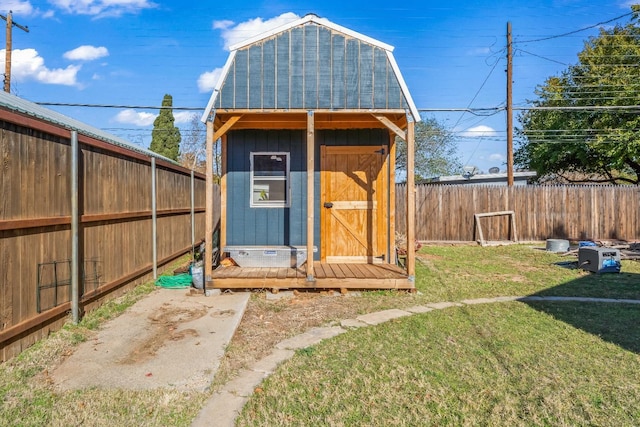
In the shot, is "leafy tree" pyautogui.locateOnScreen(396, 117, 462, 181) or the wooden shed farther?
"leafy tree" pyautogui.locateOnScreen(396, 117, 462, 181)

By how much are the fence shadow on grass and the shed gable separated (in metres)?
3.24

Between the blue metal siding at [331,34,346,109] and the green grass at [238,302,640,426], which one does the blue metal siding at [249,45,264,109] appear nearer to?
the blue metal siding at [331,34,346,109]

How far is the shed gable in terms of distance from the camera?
5.60 meters

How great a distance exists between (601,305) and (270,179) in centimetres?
503

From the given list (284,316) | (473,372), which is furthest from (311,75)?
(473,372)

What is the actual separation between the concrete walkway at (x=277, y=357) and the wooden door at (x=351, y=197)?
217cm

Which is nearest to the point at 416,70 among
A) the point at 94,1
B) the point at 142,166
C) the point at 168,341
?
the point at 94,1

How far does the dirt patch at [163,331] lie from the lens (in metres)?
3.32

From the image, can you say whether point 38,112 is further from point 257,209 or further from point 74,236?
point 257,209

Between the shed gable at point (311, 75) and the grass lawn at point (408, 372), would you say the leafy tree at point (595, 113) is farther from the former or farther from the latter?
the grass lawn at point (408, 372)

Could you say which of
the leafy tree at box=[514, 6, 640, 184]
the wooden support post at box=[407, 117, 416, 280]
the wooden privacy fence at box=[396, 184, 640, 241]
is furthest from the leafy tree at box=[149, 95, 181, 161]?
the wooden support post at box=[407, 117, 416, 280]

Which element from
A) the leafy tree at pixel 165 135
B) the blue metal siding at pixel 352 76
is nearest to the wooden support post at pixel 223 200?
the blue metal siding at pixel 352 76

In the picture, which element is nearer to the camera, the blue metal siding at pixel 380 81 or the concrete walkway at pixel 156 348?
the concrete walkway at pixel 156 348

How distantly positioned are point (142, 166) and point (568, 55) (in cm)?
1811
